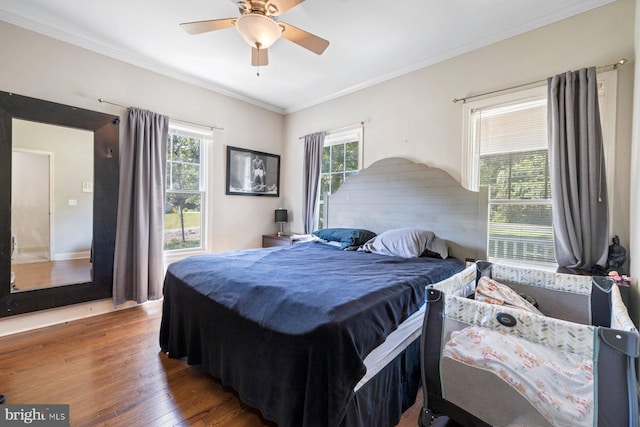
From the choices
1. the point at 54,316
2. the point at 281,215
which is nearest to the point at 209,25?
the point at 281,215

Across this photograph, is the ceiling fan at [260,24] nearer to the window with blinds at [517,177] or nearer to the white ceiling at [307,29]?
the white ceiling at [307,29]

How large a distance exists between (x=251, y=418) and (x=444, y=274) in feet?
5.36

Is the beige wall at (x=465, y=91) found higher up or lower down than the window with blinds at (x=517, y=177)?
higher up

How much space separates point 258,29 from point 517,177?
8.42ft

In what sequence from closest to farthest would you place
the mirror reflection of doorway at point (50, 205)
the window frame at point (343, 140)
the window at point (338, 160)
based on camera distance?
the mirror reflection of doorway at point (50, 205) < the window frame at point (343, 140) < the window at point (338, 160)

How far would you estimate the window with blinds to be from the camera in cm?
243

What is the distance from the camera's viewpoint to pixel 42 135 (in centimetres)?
265

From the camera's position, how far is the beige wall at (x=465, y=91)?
6.65 ft

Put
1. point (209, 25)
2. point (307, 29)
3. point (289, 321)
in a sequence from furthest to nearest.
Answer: point (307, 29) → point (209, 25) → point (289, 321)

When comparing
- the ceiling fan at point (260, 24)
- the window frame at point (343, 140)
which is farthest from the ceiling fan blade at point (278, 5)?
the window frame at point (343, 140)

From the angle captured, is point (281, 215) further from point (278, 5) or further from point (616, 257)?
point (616, 257)

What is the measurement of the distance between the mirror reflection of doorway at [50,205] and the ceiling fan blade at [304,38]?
2426 mm

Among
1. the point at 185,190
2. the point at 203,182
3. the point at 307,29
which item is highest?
the point at 307,29

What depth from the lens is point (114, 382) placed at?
180cm
